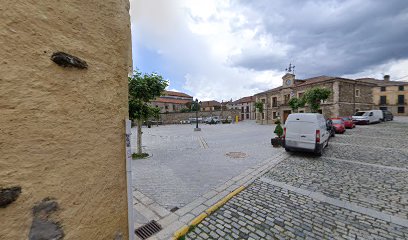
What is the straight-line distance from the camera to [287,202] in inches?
178

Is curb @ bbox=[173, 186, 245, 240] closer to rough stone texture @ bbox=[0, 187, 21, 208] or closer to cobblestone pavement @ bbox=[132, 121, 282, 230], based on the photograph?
cobblestone pavement @ bbox=[132, 121, 282, 230]

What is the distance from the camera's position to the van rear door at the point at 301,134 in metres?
8.53

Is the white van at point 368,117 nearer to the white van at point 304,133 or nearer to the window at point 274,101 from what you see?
the window at point 274,101

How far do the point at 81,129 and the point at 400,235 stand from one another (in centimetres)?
529

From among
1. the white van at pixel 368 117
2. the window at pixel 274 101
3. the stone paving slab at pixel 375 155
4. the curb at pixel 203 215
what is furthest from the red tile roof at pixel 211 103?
the curb at pixel 203 215

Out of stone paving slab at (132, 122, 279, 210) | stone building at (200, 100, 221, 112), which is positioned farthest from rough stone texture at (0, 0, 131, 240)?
stone building at (200, 100, 221, 112)

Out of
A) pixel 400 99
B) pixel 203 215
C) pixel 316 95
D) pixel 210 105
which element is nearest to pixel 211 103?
pixel 210 105

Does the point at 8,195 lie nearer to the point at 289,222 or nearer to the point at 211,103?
the point at 289,222

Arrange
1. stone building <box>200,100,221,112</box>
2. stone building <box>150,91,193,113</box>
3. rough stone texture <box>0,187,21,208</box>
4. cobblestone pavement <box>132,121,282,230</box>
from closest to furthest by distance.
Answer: rough stone texture <box>0,187,21,208</box> < cobblestone pavement <box>132,121,282,230</box> < stone building <box>150,91,193,113</box> < stone building <box>200,100,221,112</box>

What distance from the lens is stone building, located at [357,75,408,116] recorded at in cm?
4328

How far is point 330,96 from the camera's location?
27.8m

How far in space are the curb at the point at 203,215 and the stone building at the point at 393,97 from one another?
53681mm

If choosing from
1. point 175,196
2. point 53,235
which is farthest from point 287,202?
point 53,235

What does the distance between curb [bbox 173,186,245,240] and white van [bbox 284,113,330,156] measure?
16.6 ft
